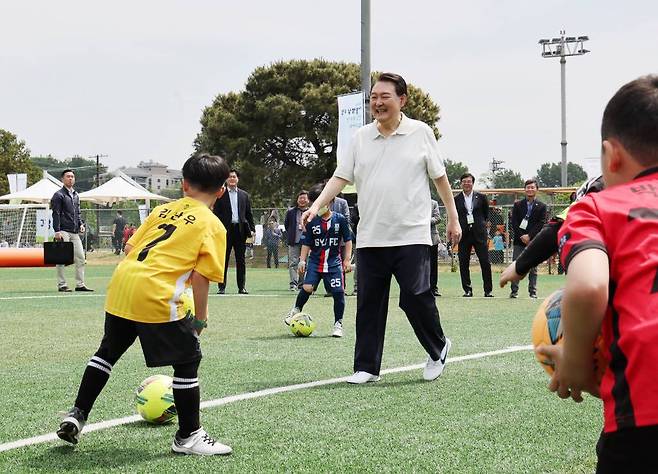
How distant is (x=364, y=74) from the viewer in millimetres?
18062

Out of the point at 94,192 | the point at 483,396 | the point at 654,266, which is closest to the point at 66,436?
the point at 483,396

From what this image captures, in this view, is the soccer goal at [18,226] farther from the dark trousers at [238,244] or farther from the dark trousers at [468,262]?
the dark trousers at [468,262]

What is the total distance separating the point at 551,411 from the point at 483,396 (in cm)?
60

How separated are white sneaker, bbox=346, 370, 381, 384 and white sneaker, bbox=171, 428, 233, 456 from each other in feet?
6.62

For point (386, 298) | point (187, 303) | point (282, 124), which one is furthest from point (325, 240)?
point (282, 124)

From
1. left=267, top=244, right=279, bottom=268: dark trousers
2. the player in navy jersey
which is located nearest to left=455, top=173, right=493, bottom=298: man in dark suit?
the player in navy jersey

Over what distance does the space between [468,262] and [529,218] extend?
4.47 ft

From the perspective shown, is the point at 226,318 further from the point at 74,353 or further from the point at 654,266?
the point at 654,266

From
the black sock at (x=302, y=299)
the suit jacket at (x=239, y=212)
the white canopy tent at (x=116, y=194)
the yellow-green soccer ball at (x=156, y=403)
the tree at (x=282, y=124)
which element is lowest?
the yellow-green soccer ball at (x=156, y=403)

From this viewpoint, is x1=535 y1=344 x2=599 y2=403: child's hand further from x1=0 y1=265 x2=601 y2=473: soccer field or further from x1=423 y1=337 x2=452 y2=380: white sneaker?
x1=423 y1=337 x2=452 y2=380: white sneaker

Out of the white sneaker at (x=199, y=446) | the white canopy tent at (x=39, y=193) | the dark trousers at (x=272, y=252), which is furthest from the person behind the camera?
the white canopy tent at (x=39, y=193)

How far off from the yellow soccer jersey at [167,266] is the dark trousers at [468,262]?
11590 mm

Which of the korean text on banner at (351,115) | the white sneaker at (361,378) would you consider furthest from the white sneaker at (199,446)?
the korean text on banner at (351,115)

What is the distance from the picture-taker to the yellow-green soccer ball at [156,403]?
15.8ft
